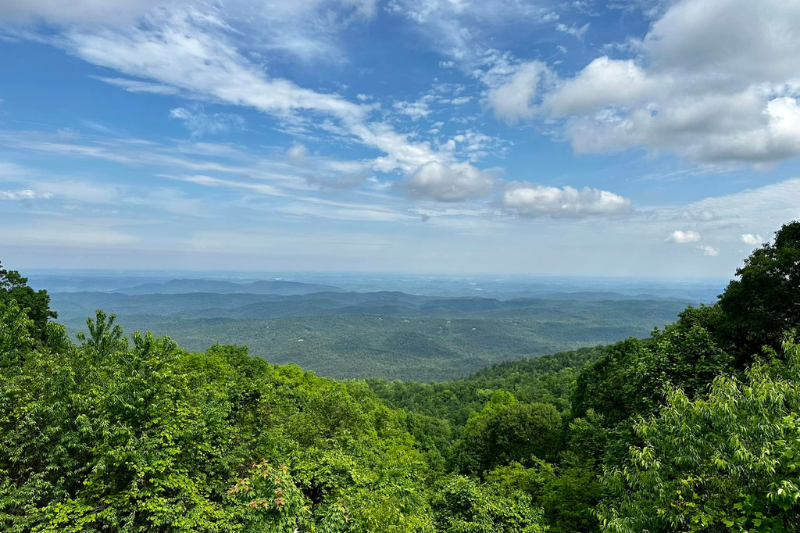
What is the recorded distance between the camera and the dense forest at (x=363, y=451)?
26.7 feet

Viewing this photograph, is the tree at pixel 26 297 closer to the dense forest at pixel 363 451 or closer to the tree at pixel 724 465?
the dense forest at pixel 363 451

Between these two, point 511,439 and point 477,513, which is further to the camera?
point 511,439

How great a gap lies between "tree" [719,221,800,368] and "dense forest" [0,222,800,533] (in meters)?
0.08

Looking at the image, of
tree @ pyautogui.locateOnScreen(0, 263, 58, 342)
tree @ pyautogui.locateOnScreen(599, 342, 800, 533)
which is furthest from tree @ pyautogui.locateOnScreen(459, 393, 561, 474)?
tree @ pyautogui.locateOnScreen(0, 263, 58, 342)

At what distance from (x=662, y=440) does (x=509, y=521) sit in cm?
640

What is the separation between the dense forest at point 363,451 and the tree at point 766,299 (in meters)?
0.08

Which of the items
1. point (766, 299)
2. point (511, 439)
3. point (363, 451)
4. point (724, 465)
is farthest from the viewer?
point (511, 439)

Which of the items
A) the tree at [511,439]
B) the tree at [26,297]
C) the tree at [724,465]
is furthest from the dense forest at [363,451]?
the tree at [511,439]

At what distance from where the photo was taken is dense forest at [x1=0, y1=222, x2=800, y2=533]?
26.7 ft

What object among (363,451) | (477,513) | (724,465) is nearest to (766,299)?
(724,465)

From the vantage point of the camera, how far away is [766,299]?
52.5 ft

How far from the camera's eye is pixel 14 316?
68.6 feet

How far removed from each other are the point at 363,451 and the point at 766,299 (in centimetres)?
2053

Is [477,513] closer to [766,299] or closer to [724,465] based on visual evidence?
[724,465]
